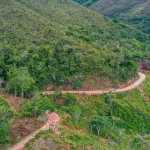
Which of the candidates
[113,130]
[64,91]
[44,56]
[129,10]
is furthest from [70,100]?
[129,10]

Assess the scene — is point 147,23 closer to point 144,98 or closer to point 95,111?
point 144,98

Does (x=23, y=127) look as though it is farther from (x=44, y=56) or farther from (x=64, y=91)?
(x=44, y=56)

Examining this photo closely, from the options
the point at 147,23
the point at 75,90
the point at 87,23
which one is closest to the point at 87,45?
the point at 75,90

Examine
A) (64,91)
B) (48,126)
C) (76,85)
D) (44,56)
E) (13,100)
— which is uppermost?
(44,56)

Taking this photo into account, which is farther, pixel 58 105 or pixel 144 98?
pixel 144 98

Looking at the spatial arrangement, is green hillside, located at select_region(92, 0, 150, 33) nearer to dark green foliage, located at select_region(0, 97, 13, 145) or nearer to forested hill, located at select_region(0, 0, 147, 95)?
forested hill, located at select_region(0, 0, 147, 95)

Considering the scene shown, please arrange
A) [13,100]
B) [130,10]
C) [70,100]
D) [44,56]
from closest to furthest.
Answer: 1. [13,100]
2. [70,100]
3. [44,56]
4. [130,10]

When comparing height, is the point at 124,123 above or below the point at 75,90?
below

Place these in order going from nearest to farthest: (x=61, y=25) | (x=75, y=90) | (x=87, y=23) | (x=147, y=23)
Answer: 1. (x=75, y=90)
2. (x=61, y=25)
3. (x=87, y=23)
4. (x=147, y=23)
